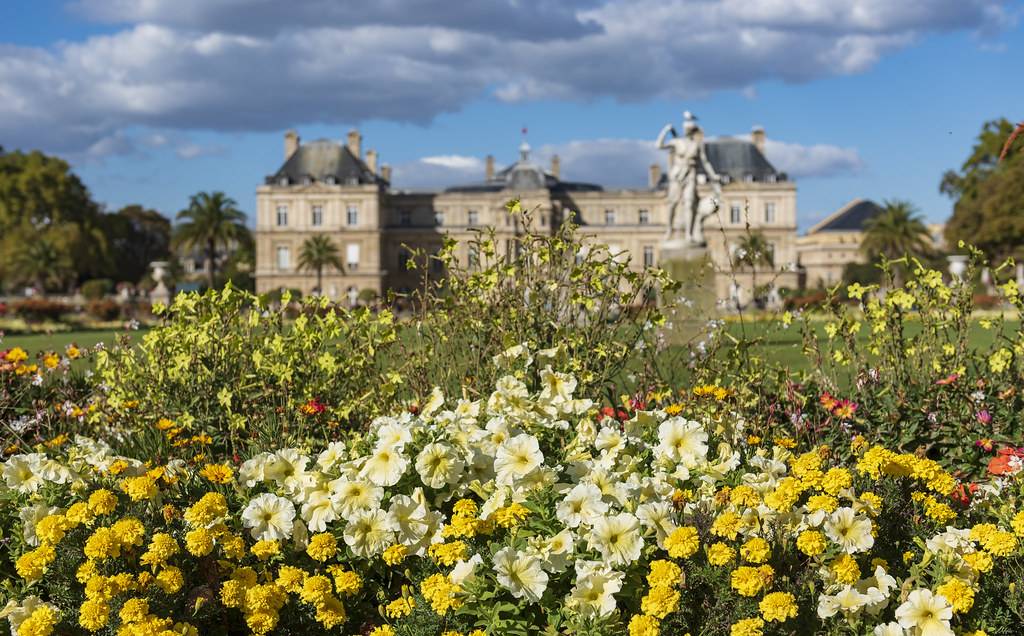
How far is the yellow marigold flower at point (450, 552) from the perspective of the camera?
3.12m

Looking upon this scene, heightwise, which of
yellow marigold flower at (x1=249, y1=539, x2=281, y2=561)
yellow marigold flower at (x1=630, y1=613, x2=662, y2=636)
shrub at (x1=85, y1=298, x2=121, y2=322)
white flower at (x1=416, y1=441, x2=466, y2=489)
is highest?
white flower at (x1=416, y1=441, x2=466, y2=489)

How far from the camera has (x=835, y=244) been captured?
90.1 meters

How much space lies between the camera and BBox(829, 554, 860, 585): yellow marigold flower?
298cm

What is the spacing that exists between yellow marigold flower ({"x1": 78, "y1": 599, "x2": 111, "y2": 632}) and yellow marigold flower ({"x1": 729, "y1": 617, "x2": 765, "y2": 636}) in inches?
67.3

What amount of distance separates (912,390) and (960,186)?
178ft

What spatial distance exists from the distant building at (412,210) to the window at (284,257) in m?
0.07

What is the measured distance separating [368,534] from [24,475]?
1.36 metres

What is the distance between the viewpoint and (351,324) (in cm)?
581

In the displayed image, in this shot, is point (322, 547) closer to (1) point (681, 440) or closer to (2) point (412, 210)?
(1) point (681, 440)

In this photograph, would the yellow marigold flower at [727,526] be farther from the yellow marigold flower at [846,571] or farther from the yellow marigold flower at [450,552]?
the yellow marigold flower at [450,552]

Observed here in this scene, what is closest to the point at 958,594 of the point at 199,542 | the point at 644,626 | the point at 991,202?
the point at 644,626

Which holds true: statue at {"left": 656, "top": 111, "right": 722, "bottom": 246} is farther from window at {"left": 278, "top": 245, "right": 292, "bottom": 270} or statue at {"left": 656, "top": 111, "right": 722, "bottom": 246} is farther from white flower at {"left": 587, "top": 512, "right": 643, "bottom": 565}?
window at {"left": 278, "top": 245, "right": 292, "bottom": 270}

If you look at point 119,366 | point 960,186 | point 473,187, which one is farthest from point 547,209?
point 119,366

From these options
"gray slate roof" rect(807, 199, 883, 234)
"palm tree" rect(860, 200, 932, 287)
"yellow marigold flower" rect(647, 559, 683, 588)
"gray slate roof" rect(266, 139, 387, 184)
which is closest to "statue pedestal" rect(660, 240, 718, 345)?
"yellow marigold flower" rect(647, 559, 683, 588)
